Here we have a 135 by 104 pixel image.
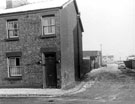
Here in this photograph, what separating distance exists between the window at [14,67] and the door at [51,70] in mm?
2711

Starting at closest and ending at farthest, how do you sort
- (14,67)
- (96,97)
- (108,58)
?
(96,97)
(14,67)
(108,58)

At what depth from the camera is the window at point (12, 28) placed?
20016mm

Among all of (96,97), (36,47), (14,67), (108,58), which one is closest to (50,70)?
(36,47)

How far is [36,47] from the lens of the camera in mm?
19031

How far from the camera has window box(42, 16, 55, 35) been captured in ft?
61.9

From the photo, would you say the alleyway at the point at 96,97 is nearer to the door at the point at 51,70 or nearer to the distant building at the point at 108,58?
the door at the point at 51,70

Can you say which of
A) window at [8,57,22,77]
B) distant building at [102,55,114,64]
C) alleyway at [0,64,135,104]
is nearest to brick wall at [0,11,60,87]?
window at [8,57,22,77]

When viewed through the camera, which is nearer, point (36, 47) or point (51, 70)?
point (51, 70)

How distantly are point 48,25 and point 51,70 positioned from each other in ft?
12.7

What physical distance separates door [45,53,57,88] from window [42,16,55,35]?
1.99 meters

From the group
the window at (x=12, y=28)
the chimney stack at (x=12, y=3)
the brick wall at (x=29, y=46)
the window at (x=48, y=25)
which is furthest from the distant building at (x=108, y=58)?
the window at (x=48, y=25)

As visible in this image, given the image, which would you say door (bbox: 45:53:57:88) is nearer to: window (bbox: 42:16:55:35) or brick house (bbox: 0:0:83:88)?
brick house (bbox: 0:0:83:88)

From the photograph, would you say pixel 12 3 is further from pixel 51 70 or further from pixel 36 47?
pixel 51 70

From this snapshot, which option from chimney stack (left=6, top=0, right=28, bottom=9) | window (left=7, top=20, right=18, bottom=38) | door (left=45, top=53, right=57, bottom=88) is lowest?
door (left=45, top=53, right=57, bottom=88)
